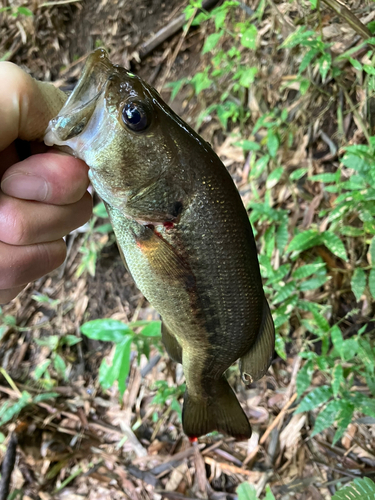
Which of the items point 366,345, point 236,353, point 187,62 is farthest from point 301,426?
point 187,62

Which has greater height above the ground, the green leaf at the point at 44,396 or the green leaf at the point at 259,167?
the green leaf at the point at 259,167

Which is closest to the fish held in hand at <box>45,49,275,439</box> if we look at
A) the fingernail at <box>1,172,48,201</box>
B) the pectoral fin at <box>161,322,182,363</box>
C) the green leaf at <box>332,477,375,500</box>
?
the fingernail at <box>1,172,48,201</box>

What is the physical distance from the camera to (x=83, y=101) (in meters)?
1.13

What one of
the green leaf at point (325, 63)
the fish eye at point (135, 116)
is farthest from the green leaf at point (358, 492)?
the green leaf at point (325, 63)

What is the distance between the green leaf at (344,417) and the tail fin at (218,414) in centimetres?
55

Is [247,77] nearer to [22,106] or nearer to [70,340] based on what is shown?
[22,106]

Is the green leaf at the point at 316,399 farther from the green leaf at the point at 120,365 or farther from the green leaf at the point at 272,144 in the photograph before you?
the green leaf at the point at 272,144

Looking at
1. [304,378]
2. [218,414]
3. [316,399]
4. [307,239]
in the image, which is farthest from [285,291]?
[218,414]

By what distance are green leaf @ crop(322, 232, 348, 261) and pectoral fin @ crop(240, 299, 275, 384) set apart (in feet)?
2.75

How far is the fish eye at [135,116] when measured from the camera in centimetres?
108

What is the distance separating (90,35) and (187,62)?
160cm

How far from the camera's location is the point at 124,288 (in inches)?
139

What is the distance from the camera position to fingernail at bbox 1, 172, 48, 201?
111cm

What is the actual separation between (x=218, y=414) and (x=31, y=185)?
1225 mm
